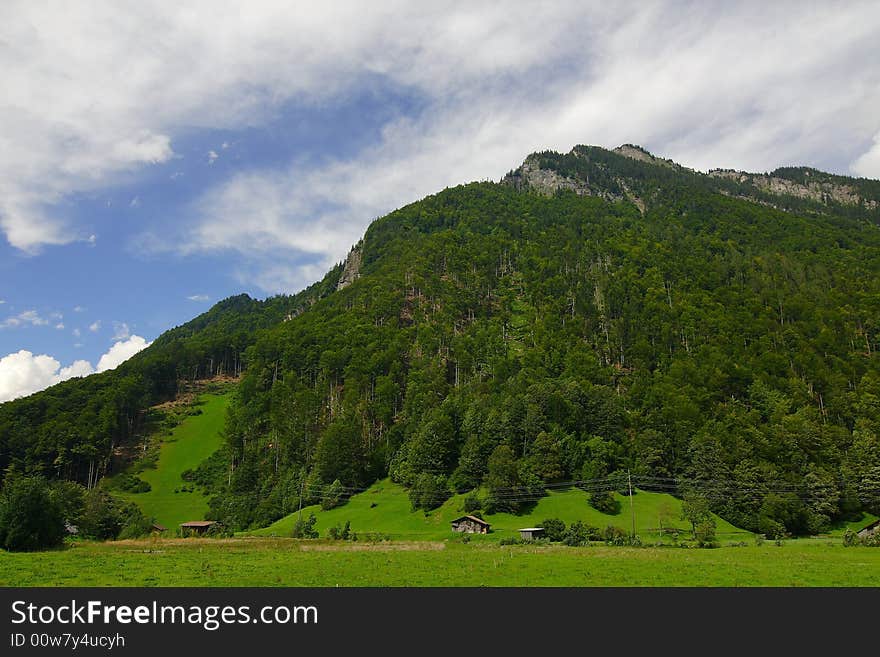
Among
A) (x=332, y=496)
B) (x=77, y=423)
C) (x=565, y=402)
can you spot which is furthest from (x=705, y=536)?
(x=77, y=423)

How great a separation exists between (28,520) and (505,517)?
68081 millimetres

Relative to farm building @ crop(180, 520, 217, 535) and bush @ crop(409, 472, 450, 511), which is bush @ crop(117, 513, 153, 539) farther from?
bush @ crop(409, 472, 450, 511)

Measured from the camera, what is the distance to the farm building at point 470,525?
275 ft

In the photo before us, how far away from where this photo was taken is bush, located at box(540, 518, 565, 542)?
3049 inches

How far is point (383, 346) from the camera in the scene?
170 m

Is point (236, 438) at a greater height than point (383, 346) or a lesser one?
lesser

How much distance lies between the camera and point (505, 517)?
92438mm

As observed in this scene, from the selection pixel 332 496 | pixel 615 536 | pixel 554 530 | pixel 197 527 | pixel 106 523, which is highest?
pixel 332 496

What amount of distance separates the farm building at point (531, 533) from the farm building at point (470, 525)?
6.27 m

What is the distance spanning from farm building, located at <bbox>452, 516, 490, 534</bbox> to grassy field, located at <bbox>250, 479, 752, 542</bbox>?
155 cm

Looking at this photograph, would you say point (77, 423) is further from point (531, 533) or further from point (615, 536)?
point (615, 536)
